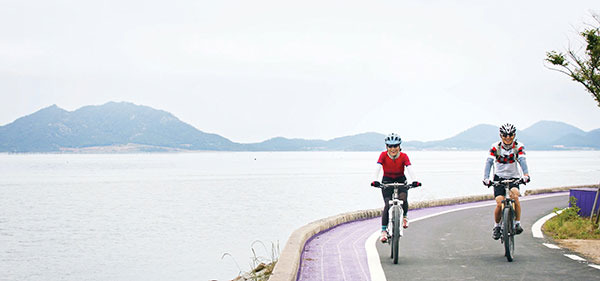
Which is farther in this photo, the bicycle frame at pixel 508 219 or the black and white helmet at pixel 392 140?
the black and white helmet at pixel 392 140

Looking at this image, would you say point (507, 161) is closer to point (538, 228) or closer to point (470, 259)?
point (470, 259)

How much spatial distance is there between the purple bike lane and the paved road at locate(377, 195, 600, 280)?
245 millimetres

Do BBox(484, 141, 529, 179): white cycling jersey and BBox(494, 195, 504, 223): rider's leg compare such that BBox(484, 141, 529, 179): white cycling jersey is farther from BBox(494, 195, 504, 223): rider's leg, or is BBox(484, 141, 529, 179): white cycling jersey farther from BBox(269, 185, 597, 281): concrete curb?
BBox(269, 185, 597, 281): concrete curb

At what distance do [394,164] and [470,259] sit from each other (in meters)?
1.89

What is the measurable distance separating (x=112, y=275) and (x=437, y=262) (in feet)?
55.9

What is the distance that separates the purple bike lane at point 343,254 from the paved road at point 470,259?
24 cm

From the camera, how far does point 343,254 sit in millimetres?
9438

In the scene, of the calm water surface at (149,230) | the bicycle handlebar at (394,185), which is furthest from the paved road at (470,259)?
the calm water surface at (149,230)

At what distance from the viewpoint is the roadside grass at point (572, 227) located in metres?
11.6

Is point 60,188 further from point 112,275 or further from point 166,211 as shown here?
point 112,275

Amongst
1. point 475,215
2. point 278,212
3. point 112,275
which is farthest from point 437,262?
point 278,212

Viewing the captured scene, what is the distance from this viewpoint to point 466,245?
35.0ft

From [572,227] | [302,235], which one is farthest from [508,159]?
[572,227]

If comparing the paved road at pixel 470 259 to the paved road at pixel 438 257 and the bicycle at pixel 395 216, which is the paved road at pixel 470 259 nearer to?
the paved road at pixel 438 257
